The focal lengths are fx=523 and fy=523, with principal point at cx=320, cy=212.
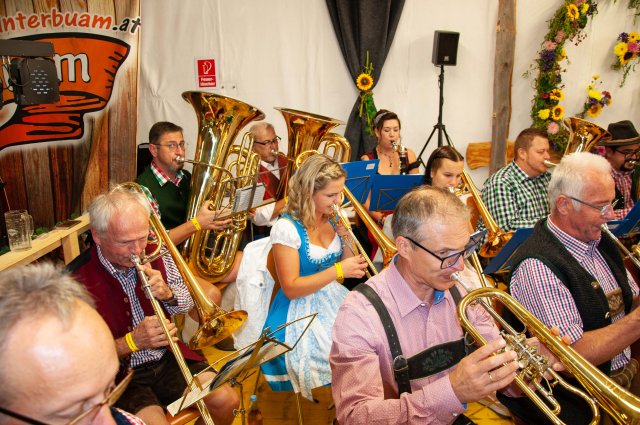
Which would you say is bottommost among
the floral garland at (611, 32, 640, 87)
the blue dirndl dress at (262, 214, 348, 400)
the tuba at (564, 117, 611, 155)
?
the blue dirndl dress at (262, 214, 348, 400)

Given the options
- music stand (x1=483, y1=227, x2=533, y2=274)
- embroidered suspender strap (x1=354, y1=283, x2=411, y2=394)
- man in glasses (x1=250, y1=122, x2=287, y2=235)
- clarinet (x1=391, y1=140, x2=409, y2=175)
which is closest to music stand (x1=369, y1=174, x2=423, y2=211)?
man in glasses (x1=250, y1=122, x2=287, y2=235)

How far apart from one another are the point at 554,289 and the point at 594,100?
178 inches

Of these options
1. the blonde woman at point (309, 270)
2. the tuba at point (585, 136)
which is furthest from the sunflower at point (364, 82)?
the blonde woman at point (309, 270)

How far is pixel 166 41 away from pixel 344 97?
2.23m

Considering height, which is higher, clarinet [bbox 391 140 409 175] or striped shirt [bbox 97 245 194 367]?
clarinet [bbox 391 140 409 175]

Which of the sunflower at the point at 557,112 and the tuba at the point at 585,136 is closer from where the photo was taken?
the tuba at the point at 585,136

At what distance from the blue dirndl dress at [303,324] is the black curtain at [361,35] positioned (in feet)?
10.8

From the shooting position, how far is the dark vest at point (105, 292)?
2.23 meters

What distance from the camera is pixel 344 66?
241 inches

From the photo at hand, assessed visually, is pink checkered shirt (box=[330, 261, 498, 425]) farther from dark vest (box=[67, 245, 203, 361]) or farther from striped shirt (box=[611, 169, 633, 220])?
striped shirt (box=[611, 169, 633, 220])

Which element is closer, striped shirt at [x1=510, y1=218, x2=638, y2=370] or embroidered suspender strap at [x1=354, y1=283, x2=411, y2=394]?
embroidered suspender strap at [x1=354, y1=283, x2=411, y2=394]

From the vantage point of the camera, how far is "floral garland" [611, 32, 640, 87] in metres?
5.62

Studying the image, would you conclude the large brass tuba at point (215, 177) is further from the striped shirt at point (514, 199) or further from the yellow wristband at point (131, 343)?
the striped shirt at point (514, 199)

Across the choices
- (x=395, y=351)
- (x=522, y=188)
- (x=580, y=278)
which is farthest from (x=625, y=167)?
(x=395, y=351)
